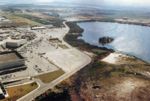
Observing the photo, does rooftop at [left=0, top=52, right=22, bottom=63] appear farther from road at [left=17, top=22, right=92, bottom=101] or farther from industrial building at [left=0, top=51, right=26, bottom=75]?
road at [left=17, top=22, right=92, bottom=101]

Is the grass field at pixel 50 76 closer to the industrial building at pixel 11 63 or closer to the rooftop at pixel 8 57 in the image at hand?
the industrial building at pixel 11 63

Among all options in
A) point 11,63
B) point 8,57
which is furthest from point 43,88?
point 8,57

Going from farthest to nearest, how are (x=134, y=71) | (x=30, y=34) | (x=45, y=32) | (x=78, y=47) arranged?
(x=45, y=32) → (x=30, y=34) → (x=78, y=47) → (x=134, y=71)

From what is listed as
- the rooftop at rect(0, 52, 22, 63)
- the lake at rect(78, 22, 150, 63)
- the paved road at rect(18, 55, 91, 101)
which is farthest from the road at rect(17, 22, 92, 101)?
the lake at rect(78, 22, 150, 63)

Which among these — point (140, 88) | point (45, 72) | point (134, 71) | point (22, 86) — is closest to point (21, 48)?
point (45, 72)

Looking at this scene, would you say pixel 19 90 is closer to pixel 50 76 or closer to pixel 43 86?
pixel 43 86

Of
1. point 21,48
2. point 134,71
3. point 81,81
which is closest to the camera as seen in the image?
point 81,81

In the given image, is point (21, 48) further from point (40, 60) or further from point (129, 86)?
point (129, 86)
